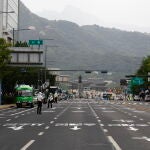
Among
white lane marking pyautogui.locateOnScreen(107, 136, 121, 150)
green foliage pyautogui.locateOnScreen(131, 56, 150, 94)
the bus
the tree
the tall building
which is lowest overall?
white lane marking pyautogui.locateOnScreen(107, 136, 121, 150)

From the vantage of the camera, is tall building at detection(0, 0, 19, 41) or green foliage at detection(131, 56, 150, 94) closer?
tall building at detection(0, 0, 19, 41)

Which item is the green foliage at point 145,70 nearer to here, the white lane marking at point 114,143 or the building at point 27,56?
the building at point 27,56

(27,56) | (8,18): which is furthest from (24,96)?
(8,18)

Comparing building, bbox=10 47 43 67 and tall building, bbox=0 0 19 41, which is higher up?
tall building, bbox=0 0 19 41

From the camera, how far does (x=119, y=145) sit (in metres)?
19.2

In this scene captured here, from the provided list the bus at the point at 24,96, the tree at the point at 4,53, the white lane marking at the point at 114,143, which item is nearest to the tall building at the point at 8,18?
the bus at the point at 24,96

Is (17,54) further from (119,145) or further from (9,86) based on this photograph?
(119,145)

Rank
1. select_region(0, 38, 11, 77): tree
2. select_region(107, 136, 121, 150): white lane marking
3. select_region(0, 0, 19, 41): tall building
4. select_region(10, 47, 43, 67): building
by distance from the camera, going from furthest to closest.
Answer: select_region(0, 0, 19, 41): tall building < select_region(10, 47, 43, 67): building < select_region(0, 38, 11, 77): tree < select_region(107, 136, 121, 150): white lane marking

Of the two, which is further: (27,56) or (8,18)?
(8,18)

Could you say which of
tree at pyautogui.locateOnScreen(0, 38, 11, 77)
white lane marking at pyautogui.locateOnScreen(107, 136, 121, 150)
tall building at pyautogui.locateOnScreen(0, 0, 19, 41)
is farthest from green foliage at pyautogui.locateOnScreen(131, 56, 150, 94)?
white lane marking at pyautogui.locateOnScreen(107, 136, 121, 150)

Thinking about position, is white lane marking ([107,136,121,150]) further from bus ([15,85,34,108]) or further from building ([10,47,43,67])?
bus ([15,85,34,108])

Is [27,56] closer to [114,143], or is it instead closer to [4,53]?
[4,53]

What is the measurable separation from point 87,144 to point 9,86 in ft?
275

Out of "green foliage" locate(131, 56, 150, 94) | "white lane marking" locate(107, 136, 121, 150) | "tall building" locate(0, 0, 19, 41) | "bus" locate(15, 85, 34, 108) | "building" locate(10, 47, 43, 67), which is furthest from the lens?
"green foliage" locate(131, 56, 150, 94)
